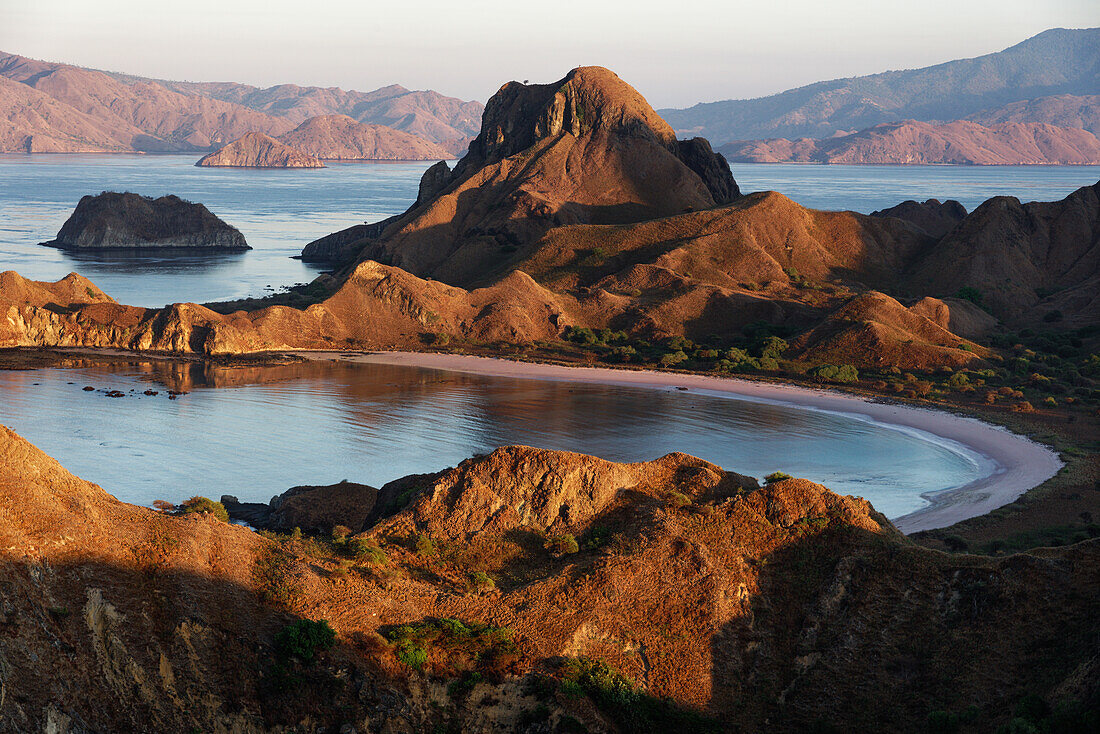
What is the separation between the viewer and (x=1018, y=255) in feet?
489

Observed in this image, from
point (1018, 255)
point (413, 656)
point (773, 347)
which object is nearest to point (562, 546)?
point (413, 656)

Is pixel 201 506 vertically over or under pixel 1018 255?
under

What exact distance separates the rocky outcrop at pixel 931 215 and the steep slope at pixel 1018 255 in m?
24.4

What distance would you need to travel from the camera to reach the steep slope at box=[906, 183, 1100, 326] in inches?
5595

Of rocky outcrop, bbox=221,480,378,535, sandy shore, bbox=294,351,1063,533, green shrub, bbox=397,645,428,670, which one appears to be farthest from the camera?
sandy shore, bbox=294,351,1063,533

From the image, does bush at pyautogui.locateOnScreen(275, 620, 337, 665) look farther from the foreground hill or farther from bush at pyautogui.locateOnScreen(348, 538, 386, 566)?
bush at pyautogui.locateOnScreen(348, 538, 386, 566)

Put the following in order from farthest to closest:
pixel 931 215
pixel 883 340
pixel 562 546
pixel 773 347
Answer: pixel 931 215, pixel 773 347, pixel 883 340, pixel 562 546

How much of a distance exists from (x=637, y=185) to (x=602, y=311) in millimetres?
49631

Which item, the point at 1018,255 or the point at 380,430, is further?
the point at 1018,255

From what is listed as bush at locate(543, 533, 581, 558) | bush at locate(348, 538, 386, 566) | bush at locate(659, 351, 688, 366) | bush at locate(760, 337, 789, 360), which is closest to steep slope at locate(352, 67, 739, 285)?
bush at locate(659, 351, 688, 366)

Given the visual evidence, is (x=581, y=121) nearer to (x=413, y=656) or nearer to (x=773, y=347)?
(x=773, y=347)

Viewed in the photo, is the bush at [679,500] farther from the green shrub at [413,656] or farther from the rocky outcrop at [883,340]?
the rocky outcrop at [883,340]

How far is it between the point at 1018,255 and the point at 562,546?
13123 cm

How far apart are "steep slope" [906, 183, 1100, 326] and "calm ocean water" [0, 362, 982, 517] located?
6201 cm
